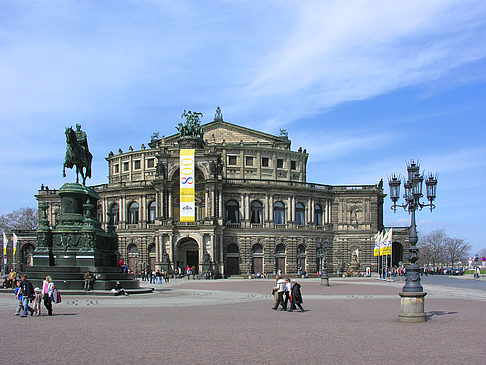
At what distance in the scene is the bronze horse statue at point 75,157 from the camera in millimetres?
38719

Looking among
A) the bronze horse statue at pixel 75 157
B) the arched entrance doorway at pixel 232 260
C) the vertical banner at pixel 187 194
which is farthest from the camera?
the arched entrance doorway at pixel 232 260

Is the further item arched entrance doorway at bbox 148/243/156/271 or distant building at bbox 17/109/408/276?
arched entrance doorway at bbox 148/243/156/271

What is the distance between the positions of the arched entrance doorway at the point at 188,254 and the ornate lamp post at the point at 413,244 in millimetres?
59478

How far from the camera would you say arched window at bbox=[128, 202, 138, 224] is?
90062 millimetres

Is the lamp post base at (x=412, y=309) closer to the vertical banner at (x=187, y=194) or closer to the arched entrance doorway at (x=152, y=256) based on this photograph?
the vertical banner at (x=187, y=194)

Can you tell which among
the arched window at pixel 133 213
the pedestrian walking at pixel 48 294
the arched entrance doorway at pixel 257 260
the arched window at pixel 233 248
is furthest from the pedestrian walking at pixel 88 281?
the arched window at pixel 133 213

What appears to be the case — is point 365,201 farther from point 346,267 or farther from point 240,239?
point 240,239

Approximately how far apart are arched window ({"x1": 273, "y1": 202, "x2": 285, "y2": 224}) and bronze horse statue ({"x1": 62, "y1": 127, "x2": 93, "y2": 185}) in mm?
50802

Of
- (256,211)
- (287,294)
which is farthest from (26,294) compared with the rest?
(256,211)

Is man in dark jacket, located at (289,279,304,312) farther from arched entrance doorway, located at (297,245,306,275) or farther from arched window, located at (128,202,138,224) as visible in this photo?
arched window, located at (128,202,138,224)

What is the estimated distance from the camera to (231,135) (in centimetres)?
9869

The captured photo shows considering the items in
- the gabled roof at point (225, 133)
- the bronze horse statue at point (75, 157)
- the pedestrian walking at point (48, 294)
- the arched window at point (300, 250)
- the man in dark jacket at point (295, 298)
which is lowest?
the arched window at point (300, 250)

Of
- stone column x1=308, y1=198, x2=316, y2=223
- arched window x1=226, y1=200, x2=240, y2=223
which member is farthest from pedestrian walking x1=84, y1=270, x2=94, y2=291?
stone column x1=308, y1=198, x2=316, y2=223

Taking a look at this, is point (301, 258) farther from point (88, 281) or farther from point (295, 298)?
point (295, 298)
